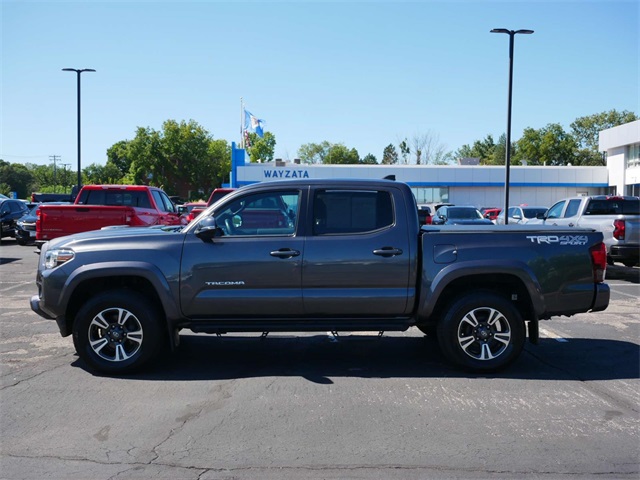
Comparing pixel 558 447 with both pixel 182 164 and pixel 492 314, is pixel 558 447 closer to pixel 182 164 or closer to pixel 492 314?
pixel 492 314

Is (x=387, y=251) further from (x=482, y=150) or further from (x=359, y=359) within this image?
(x=482, y=150)

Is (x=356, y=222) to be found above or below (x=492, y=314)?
above

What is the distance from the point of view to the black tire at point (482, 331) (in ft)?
20.5

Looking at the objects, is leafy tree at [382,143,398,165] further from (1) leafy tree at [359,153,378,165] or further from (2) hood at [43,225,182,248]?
(2) hood at [43,225,182,248]

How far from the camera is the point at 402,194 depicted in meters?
6.46

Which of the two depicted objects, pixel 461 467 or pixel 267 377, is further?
pixel 267 377

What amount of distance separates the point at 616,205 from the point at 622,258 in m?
1.96

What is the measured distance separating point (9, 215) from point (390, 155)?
111 m

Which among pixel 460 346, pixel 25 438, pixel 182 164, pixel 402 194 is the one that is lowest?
pixel 25 438

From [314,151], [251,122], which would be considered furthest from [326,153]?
[251,122]

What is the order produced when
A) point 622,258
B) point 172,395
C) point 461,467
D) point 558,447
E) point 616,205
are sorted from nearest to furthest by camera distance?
point 461,467 → point 558,447 → point 172,395 → point 622,258 → point 616,205

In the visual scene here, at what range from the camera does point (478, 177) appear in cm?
4922

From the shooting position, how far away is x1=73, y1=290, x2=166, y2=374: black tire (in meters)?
6.18

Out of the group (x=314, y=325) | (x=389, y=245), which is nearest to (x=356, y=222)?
(x=389, y=245)
